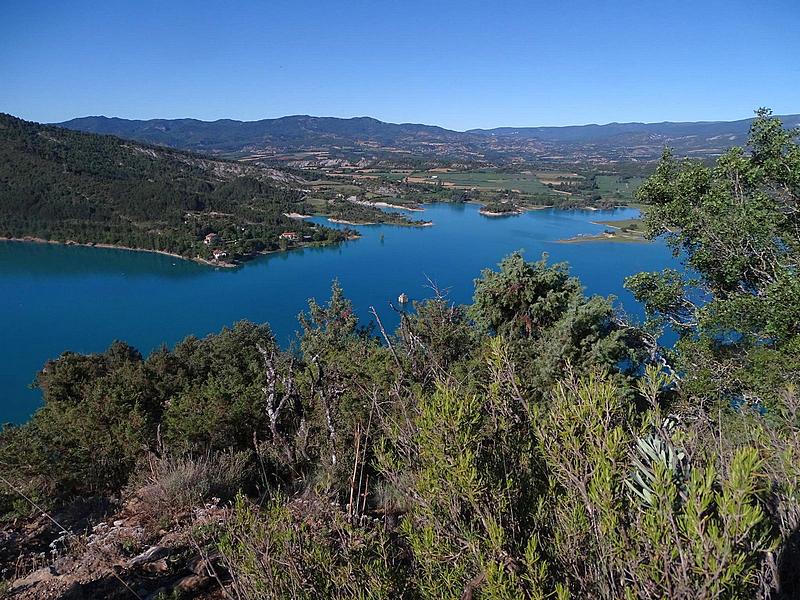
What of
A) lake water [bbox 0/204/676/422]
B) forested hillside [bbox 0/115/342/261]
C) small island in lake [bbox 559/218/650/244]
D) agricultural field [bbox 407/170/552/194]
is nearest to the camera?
lake water [bbox 0/204/676/422]

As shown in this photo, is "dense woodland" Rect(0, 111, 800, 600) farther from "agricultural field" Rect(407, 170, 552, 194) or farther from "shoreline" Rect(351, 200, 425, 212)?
"agricultural field" Rect(407, 170, 552, 194)

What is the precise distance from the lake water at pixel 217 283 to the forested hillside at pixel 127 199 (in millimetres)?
2934

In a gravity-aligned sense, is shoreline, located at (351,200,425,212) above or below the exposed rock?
below

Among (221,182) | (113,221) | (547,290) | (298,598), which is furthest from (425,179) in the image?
(298,598)

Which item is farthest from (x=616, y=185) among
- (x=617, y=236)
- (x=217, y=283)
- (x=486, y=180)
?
(x=217, y=283)

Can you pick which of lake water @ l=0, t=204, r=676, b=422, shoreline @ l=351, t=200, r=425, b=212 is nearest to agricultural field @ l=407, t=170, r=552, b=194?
shoreline @ l=351, t=200, r=425, b=212

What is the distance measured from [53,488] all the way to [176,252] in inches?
1860

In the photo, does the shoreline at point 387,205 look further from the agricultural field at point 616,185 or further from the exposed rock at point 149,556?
the exposed rock at point 149,556

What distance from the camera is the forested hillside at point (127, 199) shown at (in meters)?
51.1

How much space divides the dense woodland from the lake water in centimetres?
1942

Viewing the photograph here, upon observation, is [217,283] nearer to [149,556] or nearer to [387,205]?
[387,205]

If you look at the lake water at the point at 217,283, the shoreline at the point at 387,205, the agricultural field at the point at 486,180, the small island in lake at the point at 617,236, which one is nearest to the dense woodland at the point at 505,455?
the lake water at the point at 217,283

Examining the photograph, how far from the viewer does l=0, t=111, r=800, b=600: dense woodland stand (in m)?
1.42

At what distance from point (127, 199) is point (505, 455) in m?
67.7
